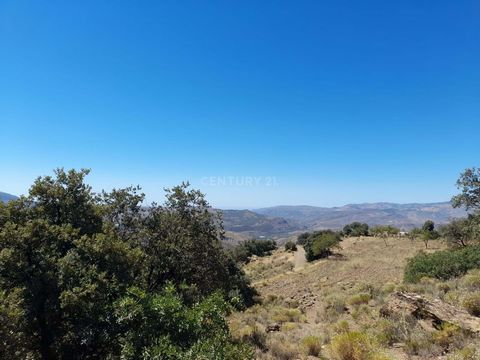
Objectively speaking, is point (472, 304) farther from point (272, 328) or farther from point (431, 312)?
point (272, 328)

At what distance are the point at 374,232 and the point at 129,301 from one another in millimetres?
68611

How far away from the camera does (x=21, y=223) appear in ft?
39.8

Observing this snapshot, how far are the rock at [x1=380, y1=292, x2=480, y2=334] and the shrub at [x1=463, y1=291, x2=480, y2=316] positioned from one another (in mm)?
971

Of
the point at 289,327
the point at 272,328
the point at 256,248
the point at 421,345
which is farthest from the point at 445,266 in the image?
the point at 256,248

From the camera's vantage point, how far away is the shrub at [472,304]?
42.4 ft

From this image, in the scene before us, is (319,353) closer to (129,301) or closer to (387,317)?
(387,317)

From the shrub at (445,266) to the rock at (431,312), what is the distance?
1098 centimetres

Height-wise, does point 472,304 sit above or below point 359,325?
above

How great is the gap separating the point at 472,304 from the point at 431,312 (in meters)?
2.51

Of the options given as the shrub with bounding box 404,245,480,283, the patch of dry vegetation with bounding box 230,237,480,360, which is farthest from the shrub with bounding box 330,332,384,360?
the shrub with bounding box 404,245,480,283

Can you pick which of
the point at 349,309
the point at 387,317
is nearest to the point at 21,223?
the point at 387,317

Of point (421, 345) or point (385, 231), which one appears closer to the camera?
point (421, 345)

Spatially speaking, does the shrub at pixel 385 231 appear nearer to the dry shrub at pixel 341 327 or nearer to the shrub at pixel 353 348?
the dry shrub at pixel 341 327

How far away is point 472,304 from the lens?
13.1 metres
